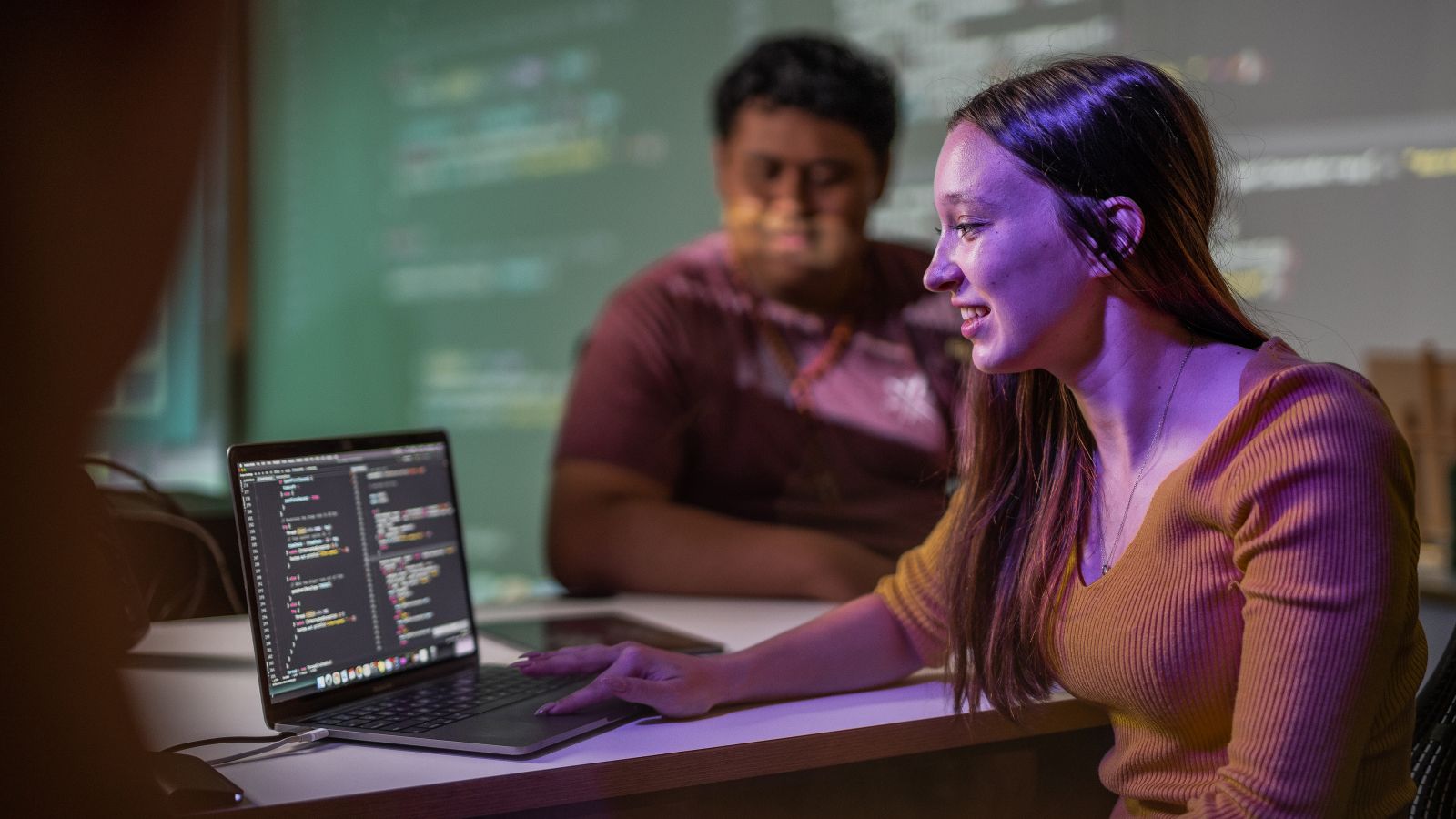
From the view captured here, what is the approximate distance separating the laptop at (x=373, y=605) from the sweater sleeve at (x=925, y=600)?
31cm

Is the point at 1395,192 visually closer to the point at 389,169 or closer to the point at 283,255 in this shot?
the point at 389,169

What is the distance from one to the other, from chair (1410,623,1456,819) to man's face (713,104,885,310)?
1.18m

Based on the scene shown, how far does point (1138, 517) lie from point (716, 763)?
42 centimetres

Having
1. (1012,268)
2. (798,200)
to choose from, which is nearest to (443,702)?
(1012,268)

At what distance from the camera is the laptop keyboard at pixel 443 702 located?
1.03 meters

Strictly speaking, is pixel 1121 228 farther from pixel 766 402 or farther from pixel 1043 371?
pixel 766 402

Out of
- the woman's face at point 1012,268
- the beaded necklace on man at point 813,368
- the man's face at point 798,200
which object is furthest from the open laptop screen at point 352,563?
the man's face at point 798,200

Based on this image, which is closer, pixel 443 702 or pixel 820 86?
pixel 443 702

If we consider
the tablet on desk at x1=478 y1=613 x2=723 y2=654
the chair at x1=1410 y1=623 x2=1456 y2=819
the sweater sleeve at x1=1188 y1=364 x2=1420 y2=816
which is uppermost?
the sweater sleeve at x1=1188 y1=364 x2=1420 y2=816

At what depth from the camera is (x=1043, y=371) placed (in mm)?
1170

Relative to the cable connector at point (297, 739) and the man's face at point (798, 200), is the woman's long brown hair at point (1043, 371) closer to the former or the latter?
the cable connector at point (297, 739)

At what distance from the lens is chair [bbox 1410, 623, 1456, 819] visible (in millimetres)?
1113

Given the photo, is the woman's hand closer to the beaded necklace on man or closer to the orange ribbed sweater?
the orange ribbed sweater

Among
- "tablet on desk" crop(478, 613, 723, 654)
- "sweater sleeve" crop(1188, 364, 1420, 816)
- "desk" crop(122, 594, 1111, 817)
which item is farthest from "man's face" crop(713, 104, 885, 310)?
"sweater sleeve" crop(1188, 364, 1420, 816)
